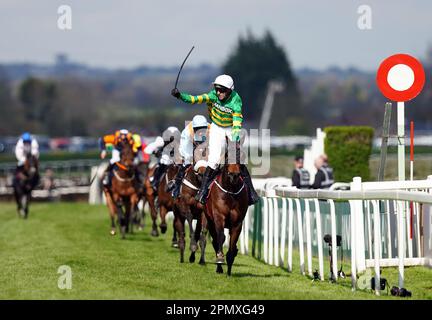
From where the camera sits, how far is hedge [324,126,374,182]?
72.1 feet

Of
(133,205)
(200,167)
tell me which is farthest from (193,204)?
(133,205)

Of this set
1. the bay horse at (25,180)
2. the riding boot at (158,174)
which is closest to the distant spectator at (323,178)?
the riding boot at (158,174)

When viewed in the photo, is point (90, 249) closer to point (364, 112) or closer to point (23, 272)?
point (23, 272)

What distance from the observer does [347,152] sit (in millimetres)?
21984

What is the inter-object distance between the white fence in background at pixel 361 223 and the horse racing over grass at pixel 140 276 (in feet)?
0.72

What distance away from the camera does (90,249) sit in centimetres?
1656

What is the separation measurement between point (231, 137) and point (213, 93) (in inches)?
24.6

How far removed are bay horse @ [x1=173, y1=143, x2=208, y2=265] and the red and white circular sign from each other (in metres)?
2.32

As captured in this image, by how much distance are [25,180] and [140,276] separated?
1703 cm

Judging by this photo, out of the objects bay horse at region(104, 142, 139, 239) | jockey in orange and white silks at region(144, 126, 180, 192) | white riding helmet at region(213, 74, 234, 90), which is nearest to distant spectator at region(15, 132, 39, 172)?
bay horse at region(104, 142, 139, 239)

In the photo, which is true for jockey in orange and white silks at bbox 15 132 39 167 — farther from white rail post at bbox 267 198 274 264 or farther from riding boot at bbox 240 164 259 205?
riding boot at bbox 240 164 259 205

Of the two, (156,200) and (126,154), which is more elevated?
(126,154)

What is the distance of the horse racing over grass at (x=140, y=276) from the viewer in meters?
9.89

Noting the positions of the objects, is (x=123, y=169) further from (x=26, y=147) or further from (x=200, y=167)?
(x=26, y=147)
